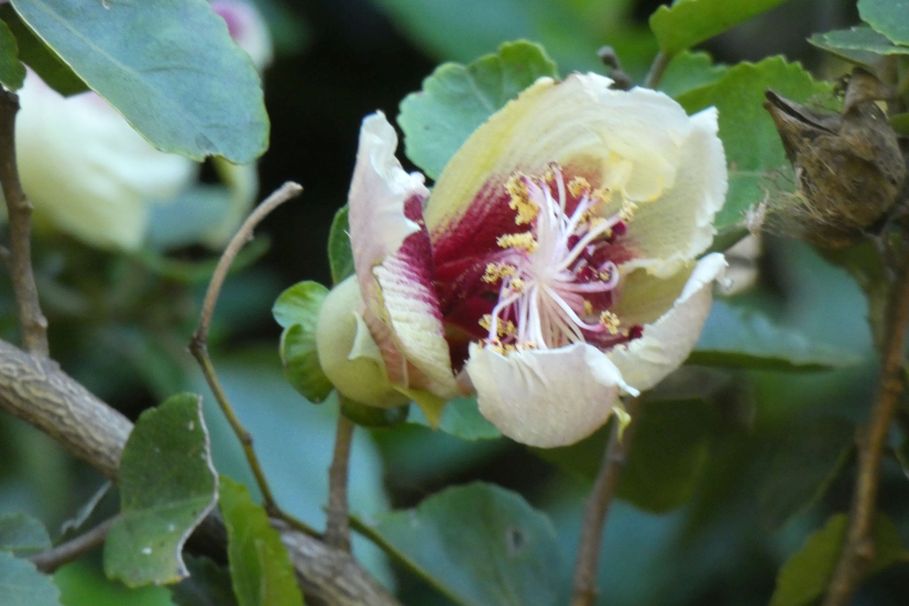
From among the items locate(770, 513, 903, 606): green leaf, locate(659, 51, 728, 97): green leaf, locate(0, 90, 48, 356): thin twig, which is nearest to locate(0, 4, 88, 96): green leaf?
locate(0, 90, 48, 356): thin twig

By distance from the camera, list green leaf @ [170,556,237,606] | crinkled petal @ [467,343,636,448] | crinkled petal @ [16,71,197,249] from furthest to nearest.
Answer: crinkled petal @ [16,71,197,249] → green leaf @ [170,556,237,606] → crinkled petal @ [467,343,636,448]

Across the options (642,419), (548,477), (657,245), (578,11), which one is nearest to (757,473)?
(642,419)

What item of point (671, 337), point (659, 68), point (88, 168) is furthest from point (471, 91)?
point (88, 168)

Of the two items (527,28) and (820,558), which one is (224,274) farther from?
(527,28)

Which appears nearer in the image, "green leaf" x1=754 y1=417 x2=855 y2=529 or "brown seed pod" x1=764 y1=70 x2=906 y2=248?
"brown seed pod" x1=764 y1=70 x2=906 y2=248

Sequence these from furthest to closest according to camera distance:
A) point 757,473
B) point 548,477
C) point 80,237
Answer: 1. point 548,477
2. point 80,237
3. point 757,473

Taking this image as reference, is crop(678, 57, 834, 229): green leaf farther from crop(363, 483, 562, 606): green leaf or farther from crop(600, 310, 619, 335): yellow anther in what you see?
crop(363, 483, 562, 606): green leaf

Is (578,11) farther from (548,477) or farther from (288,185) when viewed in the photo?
(288,185)
